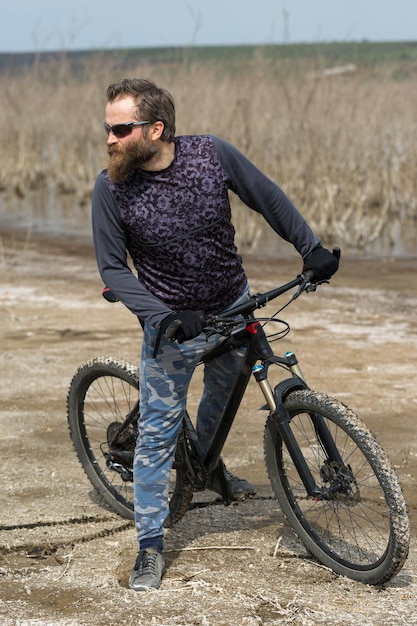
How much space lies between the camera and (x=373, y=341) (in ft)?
27.7

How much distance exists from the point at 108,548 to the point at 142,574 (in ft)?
1.51

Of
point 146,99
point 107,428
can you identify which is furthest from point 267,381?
point 107,428

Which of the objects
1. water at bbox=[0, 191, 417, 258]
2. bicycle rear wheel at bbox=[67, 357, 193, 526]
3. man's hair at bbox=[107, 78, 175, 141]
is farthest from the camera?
water at bbox=[0, 191, 417, 258]

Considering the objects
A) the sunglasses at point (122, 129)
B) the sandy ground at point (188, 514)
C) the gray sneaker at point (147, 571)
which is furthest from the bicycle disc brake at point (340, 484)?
the sunglasses at point (122, 129)

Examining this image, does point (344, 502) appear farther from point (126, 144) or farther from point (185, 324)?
point (126, 144)

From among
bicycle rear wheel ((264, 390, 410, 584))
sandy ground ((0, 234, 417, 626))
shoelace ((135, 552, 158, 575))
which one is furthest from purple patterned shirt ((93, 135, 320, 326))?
sandy ground ((0, 234, 417, 626))

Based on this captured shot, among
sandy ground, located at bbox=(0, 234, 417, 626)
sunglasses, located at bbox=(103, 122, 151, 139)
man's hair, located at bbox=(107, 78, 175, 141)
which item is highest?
man's hair, located at bbox=(107, 78, 175, 141)

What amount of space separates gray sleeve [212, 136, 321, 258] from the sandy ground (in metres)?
1.24

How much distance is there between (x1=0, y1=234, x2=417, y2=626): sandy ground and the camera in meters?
3.94

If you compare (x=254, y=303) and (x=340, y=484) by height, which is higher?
(x=254, y=303)

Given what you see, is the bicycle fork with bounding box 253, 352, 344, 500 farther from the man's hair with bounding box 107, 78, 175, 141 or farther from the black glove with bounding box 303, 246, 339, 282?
the man's hair with bounding box 107, 78, 175, 141

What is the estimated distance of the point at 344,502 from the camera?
158 inches

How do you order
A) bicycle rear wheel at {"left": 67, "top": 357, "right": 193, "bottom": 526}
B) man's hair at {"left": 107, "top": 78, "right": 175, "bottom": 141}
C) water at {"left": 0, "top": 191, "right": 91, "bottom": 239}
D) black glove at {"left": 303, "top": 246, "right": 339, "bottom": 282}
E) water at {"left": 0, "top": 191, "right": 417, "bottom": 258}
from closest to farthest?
man's hair at {"left": 107, "top": 78, "right": 175, "bottom": 141}, black glove at {"left": 303, "top": 246, "right": 339, "bottom": 282}, bicycle rear wheel at {"left": 67, "top": 357, "right": 193, "bottom": 526}, water at {"left": 0, "top": 191, "right": 417, "bottom": 258}, water at {"left": 0, "top": 191, "right": 91, "bottom": 239}

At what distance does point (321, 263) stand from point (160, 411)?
0.80m
